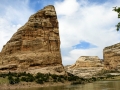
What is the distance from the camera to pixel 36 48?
328ft

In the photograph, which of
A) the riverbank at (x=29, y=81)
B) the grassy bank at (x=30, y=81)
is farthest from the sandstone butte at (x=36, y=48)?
the riverbank at (x=29, y=81)

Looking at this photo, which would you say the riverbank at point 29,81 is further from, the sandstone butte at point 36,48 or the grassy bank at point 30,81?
the sandstone butte at point 36,48

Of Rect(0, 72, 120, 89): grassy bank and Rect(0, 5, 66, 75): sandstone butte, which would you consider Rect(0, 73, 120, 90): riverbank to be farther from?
Rect(0, 5, 66, 75): sandstone butte

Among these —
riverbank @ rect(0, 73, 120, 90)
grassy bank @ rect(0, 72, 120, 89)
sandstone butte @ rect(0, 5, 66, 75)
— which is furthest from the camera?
sandstone butte @ rect(0, 5, 66, 75)

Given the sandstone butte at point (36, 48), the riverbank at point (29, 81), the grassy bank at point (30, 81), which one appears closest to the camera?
the riverbank at point (29, 81)

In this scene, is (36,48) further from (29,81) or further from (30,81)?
(29,81)

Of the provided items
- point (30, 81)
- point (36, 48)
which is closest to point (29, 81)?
point (30, 81)

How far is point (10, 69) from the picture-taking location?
95.1 meters

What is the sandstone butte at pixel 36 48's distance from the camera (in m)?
95.4

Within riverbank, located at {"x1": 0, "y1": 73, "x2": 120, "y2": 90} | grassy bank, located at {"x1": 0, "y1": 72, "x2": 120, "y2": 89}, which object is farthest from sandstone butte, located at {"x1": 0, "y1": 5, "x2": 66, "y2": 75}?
riverbank, located at {"x1": 0, "y1": 73, "x2": 120, "y2": 90}

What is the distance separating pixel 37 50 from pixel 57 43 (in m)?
11.6

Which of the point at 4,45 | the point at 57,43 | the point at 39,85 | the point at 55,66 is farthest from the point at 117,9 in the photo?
the point at 4,45

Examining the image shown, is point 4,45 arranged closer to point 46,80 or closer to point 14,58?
point 14,58

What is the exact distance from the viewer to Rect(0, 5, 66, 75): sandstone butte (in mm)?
95438
